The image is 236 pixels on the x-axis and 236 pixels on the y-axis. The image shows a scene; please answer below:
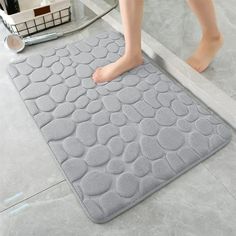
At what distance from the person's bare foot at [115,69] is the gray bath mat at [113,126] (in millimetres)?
20

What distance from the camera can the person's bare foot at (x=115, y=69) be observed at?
0.99m

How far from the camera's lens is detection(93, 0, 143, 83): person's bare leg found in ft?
2.98

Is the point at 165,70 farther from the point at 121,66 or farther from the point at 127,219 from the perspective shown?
the point at 127,219

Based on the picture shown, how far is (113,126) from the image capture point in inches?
33.4

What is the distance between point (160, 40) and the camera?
1.16 m

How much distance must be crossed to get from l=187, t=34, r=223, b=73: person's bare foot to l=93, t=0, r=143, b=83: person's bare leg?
0.19 metres

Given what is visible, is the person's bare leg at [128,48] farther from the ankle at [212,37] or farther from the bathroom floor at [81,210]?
the bathroom floor at [81,210]

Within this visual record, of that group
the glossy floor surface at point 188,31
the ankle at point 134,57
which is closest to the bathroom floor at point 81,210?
the glossy floor surface at point 188,31

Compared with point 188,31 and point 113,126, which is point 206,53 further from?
point 113,126

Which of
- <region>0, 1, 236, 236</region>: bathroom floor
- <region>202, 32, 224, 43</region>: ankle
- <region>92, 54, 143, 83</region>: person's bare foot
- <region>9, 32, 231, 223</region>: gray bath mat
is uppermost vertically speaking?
<region>202, 32, 224, 43</region>: ankle

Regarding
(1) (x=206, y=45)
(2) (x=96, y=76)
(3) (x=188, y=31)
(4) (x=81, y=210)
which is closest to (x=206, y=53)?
(1) (x=206, y=45)

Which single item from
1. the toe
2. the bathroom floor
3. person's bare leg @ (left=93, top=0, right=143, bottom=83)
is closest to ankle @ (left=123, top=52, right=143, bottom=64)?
person's bare leg @ (left=93, top=0, right=143, bottom=83)

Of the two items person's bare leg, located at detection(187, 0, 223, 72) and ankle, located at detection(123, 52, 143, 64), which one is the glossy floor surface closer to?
person's bare leg, located at detection(187, 0, 223, 72)

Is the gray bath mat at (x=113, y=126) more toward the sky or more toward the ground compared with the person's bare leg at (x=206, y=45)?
more toward the ground
